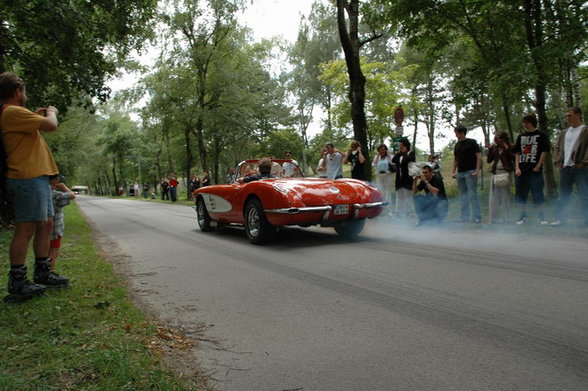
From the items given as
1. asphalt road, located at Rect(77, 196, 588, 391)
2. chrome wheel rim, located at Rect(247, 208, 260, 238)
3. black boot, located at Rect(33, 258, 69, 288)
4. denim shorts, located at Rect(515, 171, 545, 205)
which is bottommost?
asphalt road, located at Rect(77, 196, 588, 391)

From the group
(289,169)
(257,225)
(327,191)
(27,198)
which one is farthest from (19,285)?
(289,169)

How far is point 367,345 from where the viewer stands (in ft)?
8.44

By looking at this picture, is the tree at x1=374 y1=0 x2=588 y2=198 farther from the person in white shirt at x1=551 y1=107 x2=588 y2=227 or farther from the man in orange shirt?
the man in orange shirt

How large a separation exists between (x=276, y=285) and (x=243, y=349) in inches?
61.1

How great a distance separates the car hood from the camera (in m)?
6.22

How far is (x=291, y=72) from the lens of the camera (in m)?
A: 39.9

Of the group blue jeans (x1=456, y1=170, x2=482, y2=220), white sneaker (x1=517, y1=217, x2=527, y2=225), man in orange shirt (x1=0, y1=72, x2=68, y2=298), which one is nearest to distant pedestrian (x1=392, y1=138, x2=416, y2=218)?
blue jeans (x1=456, y1=170, x2=482, y2=220)

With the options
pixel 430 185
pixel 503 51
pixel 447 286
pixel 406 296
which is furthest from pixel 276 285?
pixel 503 51

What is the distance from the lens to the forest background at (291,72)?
959cm

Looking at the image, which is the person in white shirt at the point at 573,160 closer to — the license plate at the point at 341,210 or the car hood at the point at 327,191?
the car hood at the point at 327,191

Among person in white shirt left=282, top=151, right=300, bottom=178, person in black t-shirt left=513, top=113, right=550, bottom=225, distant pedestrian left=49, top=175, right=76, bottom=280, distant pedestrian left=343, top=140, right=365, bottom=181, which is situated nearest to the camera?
distant pedestrian left=49, top=175, right=76, bottom=280

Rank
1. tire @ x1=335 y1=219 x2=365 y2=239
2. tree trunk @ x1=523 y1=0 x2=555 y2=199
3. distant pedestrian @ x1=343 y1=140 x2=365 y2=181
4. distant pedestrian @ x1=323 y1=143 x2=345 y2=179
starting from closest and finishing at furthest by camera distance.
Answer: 1. tire @ x1=335 y1=219 x2=365 y2=239
2. tree trunk @ x1=523 y1=0 x2=555 y2=199
3. distant pedestrian @ x1=343 y1=140 x2=365 y2=181
4. distant pedestrian @ x1=323 y1=143 x2=345 y2=179

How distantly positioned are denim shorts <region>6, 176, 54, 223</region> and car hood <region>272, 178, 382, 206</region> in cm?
322

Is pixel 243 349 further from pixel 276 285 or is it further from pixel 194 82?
pixel 194 82
